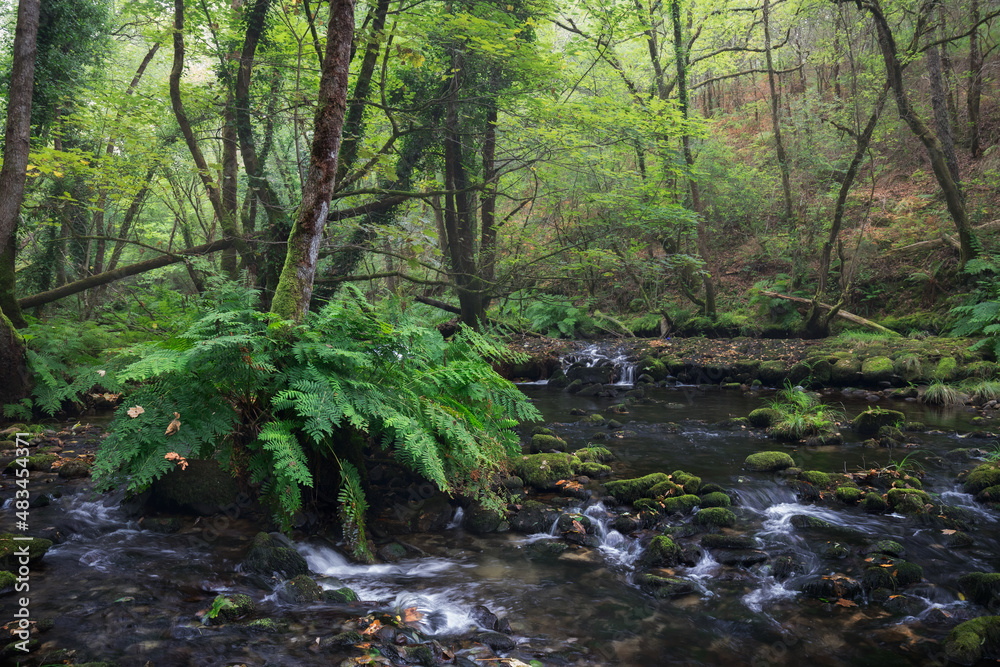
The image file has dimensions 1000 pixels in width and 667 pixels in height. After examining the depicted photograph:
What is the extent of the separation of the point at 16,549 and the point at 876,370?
14.0 meters

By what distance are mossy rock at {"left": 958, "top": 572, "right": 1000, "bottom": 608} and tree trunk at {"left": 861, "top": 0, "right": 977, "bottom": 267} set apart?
11.3 meters

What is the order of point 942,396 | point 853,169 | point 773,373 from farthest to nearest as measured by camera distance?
point 773,373 → point 853,169 → point 942,396

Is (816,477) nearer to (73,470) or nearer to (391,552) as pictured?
(391,552)

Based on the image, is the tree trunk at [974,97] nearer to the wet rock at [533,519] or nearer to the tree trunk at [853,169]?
the tree trunk at [853,169]

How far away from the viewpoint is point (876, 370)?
11.9 m

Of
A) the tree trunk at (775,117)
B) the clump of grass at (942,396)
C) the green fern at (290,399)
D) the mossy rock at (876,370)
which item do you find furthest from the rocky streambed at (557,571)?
the tree trunk at (775,117)

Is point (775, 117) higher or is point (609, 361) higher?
point (775, 117)

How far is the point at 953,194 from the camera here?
13164 mm

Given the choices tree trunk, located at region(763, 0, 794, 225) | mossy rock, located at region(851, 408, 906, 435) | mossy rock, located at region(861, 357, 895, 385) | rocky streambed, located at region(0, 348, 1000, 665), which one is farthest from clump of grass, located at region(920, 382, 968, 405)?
tree trunk, located at region(763, 0, 794, 225)

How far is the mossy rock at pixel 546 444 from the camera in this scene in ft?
25.8

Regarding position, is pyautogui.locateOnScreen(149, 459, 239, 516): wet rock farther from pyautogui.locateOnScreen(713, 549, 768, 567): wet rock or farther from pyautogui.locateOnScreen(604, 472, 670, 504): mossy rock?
pyautogui.locateOnScreen(713, 549, 768, 567): wet rock

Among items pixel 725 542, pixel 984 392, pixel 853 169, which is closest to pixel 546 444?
pixel 725 542

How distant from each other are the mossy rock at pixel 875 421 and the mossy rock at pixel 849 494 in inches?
117

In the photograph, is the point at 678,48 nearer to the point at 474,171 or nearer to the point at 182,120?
the point at 474,171
